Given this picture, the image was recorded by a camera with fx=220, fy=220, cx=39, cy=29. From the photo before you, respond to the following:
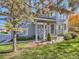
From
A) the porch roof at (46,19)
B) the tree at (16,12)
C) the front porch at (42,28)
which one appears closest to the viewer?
the tree at (16,12)

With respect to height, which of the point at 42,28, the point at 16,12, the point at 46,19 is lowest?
the point at 42,28

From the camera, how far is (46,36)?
34188 mm

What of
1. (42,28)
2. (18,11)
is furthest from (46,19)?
(18,11)

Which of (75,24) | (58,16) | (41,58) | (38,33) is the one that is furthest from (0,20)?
(75,24)

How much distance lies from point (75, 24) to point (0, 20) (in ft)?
85.7

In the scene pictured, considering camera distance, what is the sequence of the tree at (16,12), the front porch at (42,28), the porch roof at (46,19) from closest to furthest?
the tree at (16,12), the front porch at (42,28), the porch roof at (46,19)

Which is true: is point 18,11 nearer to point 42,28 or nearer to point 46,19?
point 42,28

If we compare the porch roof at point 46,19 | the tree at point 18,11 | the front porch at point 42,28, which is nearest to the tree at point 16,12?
the tree at point 18,11

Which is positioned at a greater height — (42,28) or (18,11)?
(18,11)

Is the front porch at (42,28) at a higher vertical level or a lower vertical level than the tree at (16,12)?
lower

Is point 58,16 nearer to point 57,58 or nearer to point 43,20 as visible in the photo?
point 43,20

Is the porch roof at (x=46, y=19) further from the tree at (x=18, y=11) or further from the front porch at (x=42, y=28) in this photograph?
the tree at (x=18, y=11)

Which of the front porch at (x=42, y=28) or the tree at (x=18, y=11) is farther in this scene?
the front porch at (x=42, y=28)

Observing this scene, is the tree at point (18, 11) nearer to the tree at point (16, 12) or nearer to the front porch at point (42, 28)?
the tree at point (16, 12)
